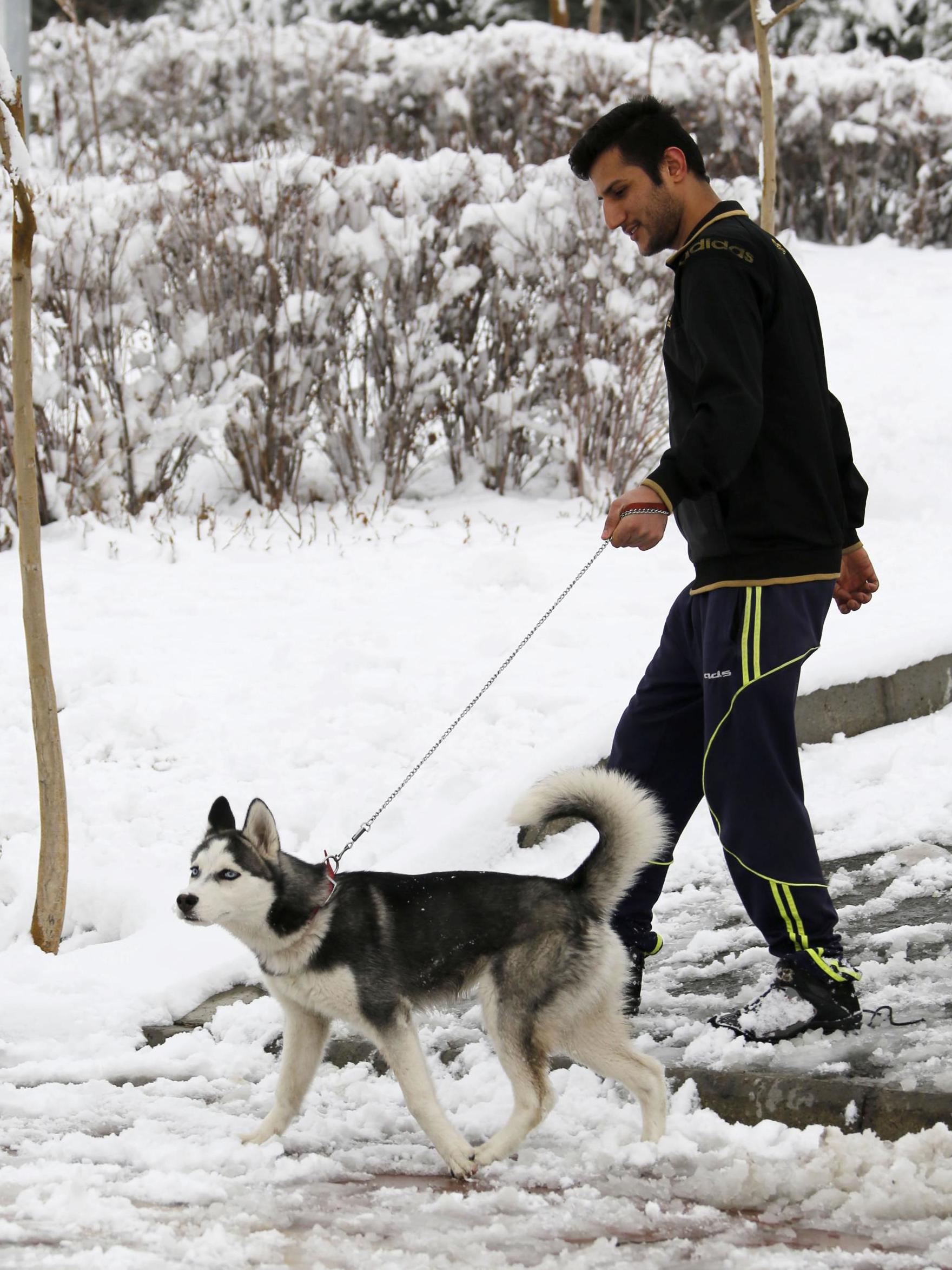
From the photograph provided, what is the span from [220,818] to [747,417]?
1.66m

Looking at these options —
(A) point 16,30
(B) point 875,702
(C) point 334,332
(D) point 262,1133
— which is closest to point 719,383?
(D) point 262,1133

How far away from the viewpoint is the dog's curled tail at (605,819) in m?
3.28

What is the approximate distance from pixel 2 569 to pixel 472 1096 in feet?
15.2

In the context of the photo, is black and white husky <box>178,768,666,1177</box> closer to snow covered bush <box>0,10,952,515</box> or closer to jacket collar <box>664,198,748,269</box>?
jacket collar <box>664,198,748,269</box>

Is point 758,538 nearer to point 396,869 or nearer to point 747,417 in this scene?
point 747,417

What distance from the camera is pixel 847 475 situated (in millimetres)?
3633

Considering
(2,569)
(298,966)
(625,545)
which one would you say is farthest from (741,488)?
(2,569)

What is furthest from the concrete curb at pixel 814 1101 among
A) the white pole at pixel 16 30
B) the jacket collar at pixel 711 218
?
the white pole at pixel 16 30

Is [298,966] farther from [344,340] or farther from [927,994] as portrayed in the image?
[344,340]

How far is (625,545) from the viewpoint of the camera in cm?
314

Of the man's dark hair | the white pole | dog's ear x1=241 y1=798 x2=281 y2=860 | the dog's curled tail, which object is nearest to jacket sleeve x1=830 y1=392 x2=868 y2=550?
the man's dark hair

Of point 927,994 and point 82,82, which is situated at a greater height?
point 82,82

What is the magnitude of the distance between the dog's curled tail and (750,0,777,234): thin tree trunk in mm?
4422

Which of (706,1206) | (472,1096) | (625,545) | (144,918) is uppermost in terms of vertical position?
(625,545)
